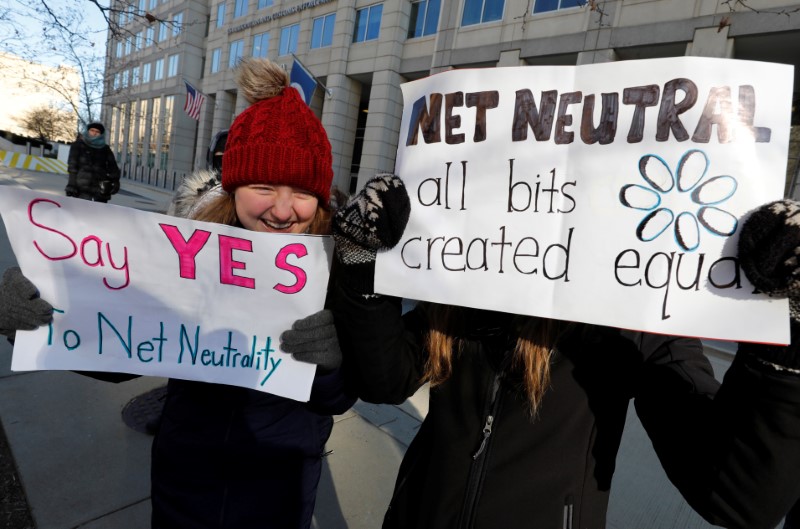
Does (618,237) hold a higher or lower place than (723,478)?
higher

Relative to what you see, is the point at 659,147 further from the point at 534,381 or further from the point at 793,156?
the point at 793,156

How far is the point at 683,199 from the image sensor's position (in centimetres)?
95

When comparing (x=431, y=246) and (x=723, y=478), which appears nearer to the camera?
(x=723, y=478)

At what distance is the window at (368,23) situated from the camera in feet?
54.2

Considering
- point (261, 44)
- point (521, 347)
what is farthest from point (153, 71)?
point (521, 347)

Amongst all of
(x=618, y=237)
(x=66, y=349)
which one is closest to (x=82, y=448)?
(x=66, y=349)

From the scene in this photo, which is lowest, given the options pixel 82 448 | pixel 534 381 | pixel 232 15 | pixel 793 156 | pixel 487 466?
pixel 82 448

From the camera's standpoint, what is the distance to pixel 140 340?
132 cm

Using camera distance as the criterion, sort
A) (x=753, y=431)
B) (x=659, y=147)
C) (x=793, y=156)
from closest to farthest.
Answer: (x=753, y=431) < (x=659, y=147) < (x=793, y=156)

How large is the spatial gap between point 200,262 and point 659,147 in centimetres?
129

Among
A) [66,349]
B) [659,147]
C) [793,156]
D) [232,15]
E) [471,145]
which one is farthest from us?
[232,15]

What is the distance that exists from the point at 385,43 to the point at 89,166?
38.8 ft

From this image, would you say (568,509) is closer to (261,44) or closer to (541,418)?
(541,418)

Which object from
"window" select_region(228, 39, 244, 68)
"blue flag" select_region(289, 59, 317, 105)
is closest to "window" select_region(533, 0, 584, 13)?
"blue flag" select_region(289, 59, 317, 105)
